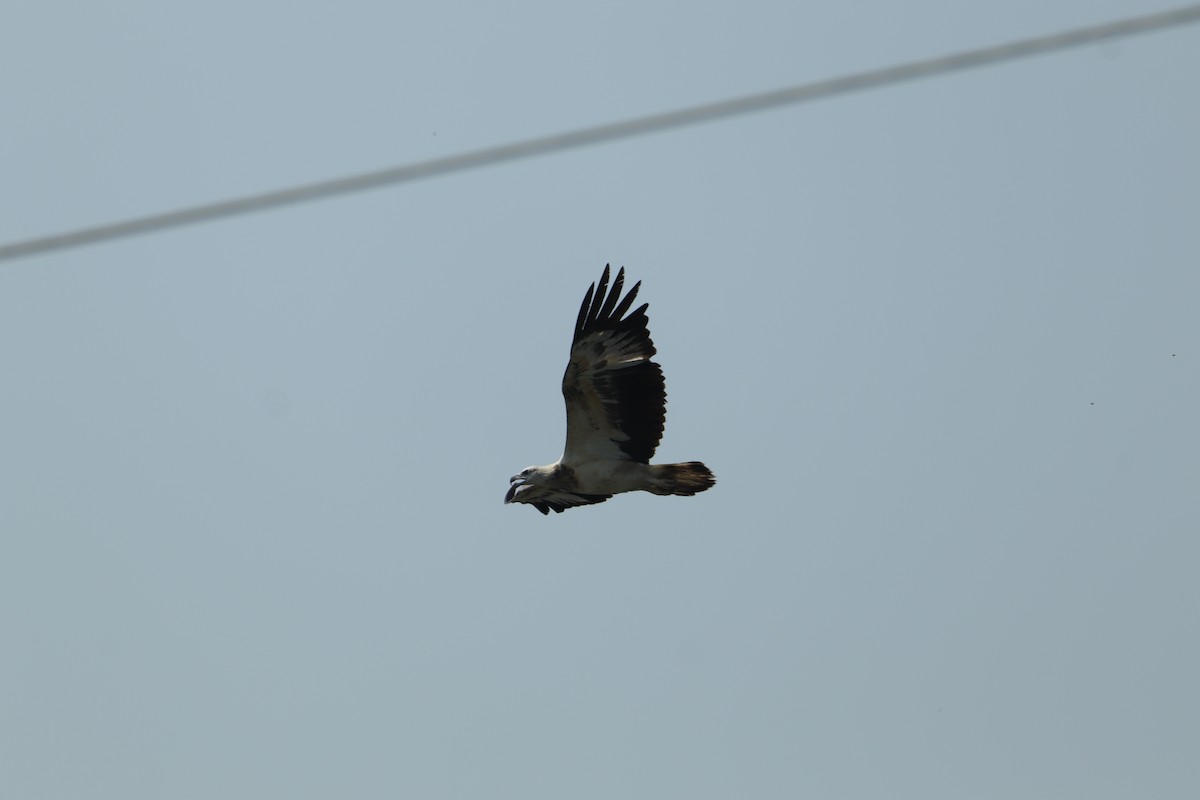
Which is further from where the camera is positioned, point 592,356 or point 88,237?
point 592,356

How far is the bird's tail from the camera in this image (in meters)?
16.2

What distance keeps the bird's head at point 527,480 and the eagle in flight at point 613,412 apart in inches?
0.4

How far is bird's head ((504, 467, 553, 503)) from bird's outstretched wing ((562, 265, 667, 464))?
37 cm

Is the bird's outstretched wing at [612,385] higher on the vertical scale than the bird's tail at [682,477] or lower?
higher

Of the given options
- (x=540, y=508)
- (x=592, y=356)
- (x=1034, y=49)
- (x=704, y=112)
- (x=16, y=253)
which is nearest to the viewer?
(x=1034, y=49)

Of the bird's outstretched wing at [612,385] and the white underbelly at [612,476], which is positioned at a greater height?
the bird's outstretched wing at [612,385]

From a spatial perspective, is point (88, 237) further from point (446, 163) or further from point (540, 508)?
point (540, 508)

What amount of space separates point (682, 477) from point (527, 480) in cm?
169

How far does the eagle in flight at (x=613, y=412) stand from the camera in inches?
631

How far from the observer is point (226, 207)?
6.55 m

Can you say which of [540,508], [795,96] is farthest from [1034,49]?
[540,508]

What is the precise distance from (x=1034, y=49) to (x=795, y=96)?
2.87 ft

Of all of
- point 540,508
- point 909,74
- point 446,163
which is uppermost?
point 909,74

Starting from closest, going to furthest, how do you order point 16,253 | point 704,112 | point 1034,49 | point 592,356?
1. point 1034,49
2. point 704,112
3. point 16,253
4. point 592,356
